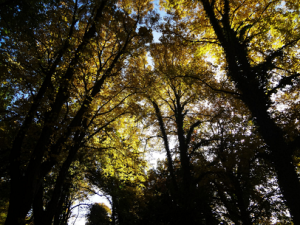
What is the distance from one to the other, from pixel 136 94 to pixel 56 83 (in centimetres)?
333

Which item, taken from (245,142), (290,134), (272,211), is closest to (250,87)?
(290,134)

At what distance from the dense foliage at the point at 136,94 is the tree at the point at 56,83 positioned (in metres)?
0.04

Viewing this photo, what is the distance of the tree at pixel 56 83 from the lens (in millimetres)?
4129

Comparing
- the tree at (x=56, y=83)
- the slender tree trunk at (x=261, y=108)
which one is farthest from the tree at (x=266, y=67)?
the tree at (x=56, y=83)

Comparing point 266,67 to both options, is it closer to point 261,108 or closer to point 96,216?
point 261,108

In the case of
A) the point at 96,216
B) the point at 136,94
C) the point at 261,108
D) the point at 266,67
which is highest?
the point at 136,94

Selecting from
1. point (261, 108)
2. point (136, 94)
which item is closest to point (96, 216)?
point (136, 94)

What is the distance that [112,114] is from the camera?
7520 millimetres

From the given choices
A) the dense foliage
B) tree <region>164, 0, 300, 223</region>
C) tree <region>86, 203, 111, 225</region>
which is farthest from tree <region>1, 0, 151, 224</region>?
tree <region>86, 203, 111, 225</region>

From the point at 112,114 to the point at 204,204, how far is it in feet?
16.7

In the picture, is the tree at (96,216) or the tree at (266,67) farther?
the tree at (96,216)

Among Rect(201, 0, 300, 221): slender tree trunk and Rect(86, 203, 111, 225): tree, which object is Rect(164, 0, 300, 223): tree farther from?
Rect(86, 203, 111, 225): tree

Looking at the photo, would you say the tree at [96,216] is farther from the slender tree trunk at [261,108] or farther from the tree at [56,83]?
the slender tree trunk at [261,108]

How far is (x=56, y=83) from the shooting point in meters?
5.47
